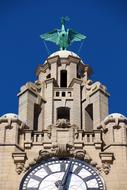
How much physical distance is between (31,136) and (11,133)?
727mm

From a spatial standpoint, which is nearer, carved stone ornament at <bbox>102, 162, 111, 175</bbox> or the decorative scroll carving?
carved stone ornament at <bbox>102, 162, 111, 175</bbox>

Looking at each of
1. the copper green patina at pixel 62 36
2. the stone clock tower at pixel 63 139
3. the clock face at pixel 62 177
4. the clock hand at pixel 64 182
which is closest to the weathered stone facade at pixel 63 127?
the stone clock tower at pixel 63 139

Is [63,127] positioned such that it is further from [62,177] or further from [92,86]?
[92,86]

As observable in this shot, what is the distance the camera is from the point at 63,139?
135ft

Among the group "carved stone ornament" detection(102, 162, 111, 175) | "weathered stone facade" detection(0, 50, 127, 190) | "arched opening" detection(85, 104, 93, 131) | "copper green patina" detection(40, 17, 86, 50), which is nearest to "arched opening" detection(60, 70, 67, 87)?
"weathered stone facade" detection(0, 50, 127, 190)

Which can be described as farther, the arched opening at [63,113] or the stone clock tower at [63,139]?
the arched opening at [63,113]

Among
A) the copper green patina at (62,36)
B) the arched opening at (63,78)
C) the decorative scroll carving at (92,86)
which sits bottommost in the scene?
the decorative scroll carving at (92,86)

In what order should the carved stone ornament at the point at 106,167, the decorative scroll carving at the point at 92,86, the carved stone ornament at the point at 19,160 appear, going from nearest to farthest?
the carved stone ornament at the point at 106,167 → the carved stone ornament at the point at 19,160 → the decorative scroll carving at the point at 92,86

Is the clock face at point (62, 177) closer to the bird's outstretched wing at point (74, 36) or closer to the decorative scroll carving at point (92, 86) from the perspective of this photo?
the decorative scroll carving at point (92, 86)

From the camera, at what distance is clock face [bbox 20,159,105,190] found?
39.1 m

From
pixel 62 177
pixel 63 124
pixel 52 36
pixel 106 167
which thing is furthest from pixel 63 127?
pixel 52 36

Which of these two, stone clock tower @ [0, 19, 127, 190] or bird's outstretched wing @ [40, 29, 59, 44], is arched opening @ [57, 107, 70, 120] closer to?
stone clock tower @ [0, 19, 127, 190]

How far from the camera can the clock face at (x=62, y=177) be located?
3906 centimetres

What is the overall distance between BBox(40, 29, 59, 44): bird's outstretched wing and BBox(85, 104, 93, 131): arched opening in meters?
5.37
